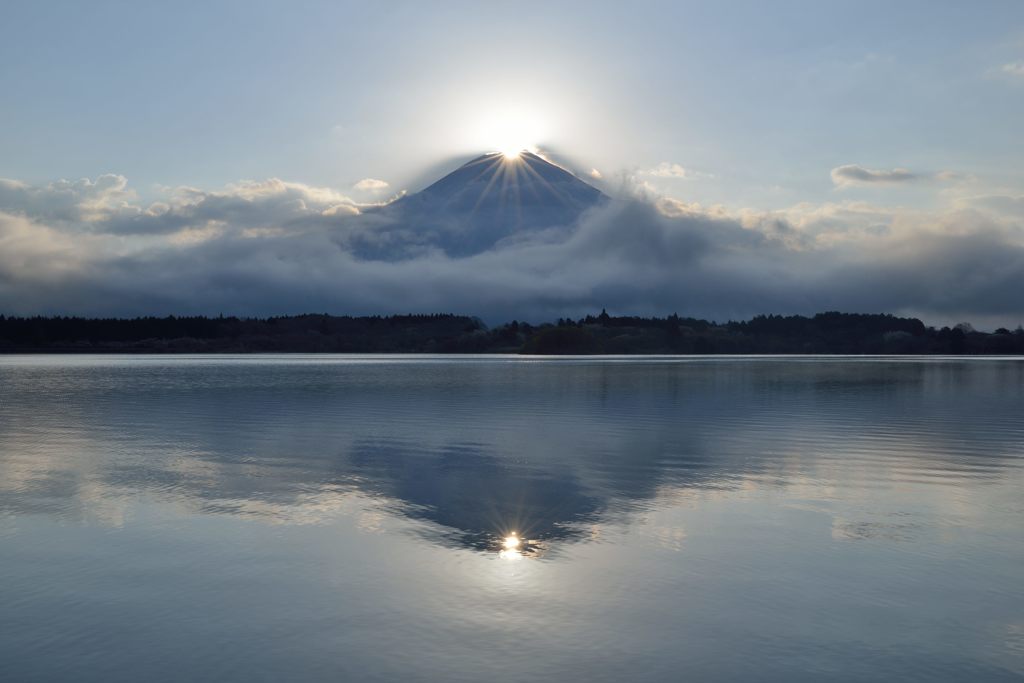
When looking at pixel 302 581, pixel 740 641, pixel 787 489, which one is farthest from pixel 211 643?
pixel 787 489

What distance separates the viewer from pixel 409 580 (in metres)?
15.6

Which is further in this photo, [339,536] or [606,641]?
[339,536]

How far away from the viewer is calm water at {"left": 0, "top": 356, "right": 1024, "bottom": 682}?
12.0m

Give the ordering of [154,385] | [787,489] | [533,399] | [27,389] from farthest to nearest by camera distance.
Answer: [154,385] → [27,389] → [533,399] → [787,489]

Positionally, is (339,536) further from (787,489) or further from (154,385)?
(154,385)

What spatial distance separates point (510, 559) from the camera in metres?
17.1

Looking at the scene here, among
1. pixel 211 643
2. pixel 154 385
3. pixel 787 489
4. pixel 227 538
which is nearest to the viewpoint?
pixel 211 643

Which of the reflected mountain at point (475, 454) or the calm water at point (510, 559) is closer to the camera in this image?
the calm water at point (510, 559)

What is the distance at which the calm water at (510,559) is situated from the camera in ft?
39.5

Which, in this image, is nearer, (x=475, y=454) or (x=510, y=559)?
(x=510, y=559)

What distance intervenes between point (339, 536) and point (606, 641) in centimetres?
882

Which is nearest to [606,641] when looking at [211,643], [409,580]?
[409,580]

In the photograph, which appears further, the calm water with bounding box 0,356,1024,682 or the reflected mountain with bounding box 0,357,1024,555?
the reflected mountain with bounding box 0,357,1024,555

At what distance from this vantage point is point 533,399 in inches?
2689
